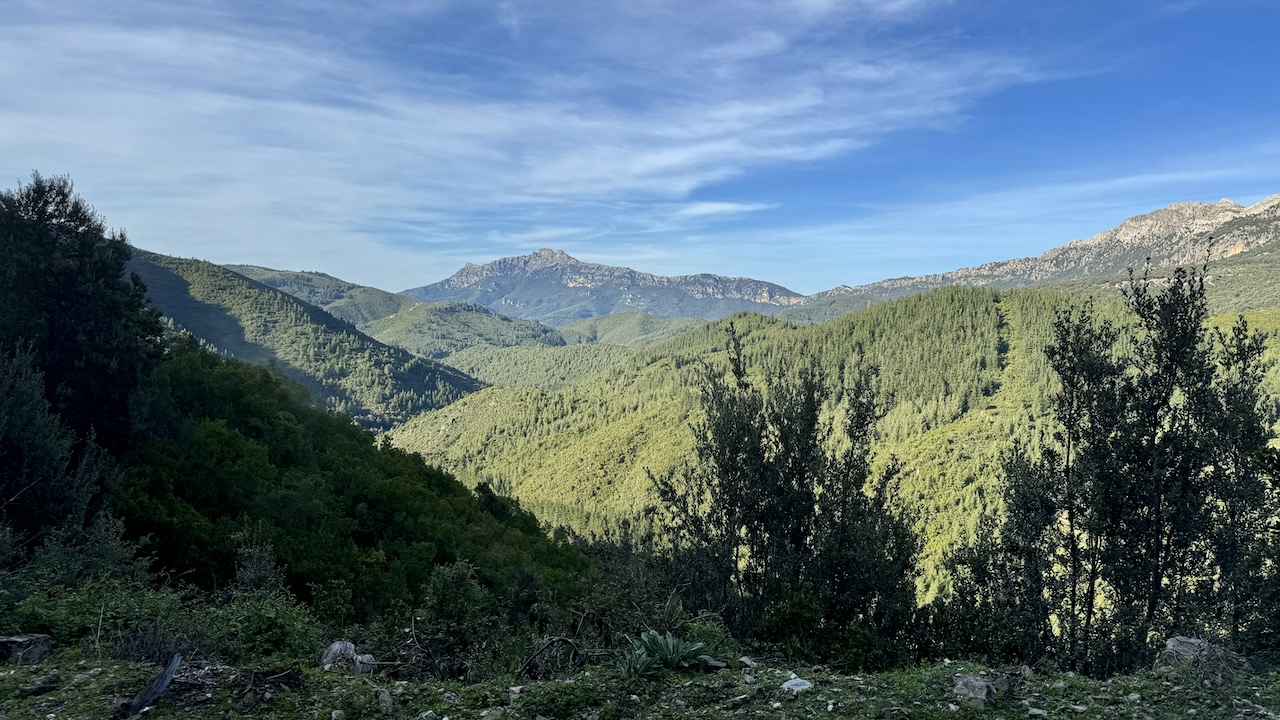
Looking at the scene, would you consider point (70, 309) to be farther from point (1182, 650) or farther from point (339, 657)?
point (1182, 650)

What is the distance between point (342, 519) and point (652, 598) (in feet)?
83.8

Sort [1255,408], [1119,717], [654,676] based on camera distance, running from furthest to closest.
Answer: [1255,408] < [654,676] < [1119,717]

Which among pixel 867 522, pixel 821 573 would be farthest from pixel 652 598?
pixel 867 522

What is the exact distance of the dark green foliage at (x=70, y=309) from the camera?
2314 centimetres

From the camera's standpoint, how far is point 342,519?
3184cm

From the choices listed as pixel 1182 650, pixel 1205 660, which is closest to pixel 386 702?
pixel 1205 660

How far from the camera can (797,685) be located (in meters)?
7.24

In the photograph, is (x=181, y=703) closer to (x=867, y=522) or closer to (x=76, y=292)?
(x=867, y=522)

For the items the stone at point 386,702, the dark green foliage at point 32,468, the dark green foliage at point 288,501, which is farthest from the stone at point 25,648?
the dark green foliage at point 32,468

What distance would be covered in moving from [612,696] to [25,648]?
802 cm

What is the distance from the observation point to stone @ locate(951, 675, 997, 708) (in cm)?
662

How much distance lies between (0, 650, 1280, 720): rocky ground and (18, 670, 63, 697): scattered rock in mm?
12

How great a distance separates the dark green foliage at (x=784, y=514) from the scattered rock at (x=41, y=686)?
13.4m

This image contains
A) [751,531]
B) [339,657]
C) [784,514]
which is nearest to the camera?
[339,657]
